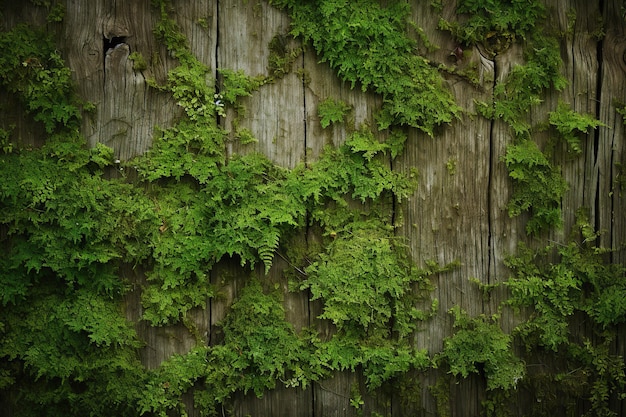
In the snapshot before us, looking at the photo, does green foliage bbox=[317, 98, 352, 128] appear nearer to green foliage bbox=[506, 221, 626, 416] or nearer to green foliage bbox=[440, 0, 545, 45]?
green foliage bbox=[440, 0, 545, 45]

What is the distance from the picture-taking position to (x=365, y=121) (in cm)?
346

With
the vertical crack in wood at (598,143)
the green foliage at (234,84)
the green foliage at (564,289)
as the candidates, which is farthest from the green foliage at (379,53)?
the green foliage at (564,289)

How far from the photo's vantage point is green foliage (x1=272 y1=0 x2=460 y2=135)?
3.32 metres

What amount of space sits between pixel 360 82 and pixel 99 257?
1696 mm

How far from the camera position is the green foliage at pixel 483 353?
3.48 metres

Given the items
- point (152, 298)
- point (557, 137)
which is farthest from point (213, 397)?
point (557, 137)

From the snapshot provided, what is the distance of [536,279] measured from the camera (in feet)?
11.5

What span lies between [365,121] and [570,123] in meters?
1.13

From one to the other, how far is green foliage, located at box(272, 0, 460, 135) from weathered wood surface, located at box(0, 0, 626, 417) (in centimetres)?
9

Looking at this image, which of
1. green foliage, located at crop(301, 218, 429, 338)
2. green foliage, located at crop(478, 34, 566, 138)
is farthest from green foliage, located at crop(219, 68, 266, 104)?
green foliage, located at crop(478, 34, 566, 138)

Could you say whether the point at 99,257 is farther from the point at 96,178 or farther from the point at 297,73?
the point at 297,73

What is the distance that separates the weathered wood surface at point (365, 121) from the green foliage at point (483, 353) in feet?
0.26

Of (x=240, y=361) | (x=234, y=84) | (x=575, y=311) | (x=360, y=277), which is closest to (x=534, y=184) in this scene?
(x=575, y=311)

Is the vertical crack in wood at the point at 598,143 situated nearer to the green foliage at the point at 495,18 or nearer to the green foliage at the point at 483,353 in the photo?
the green foliage at the point at 495,18
